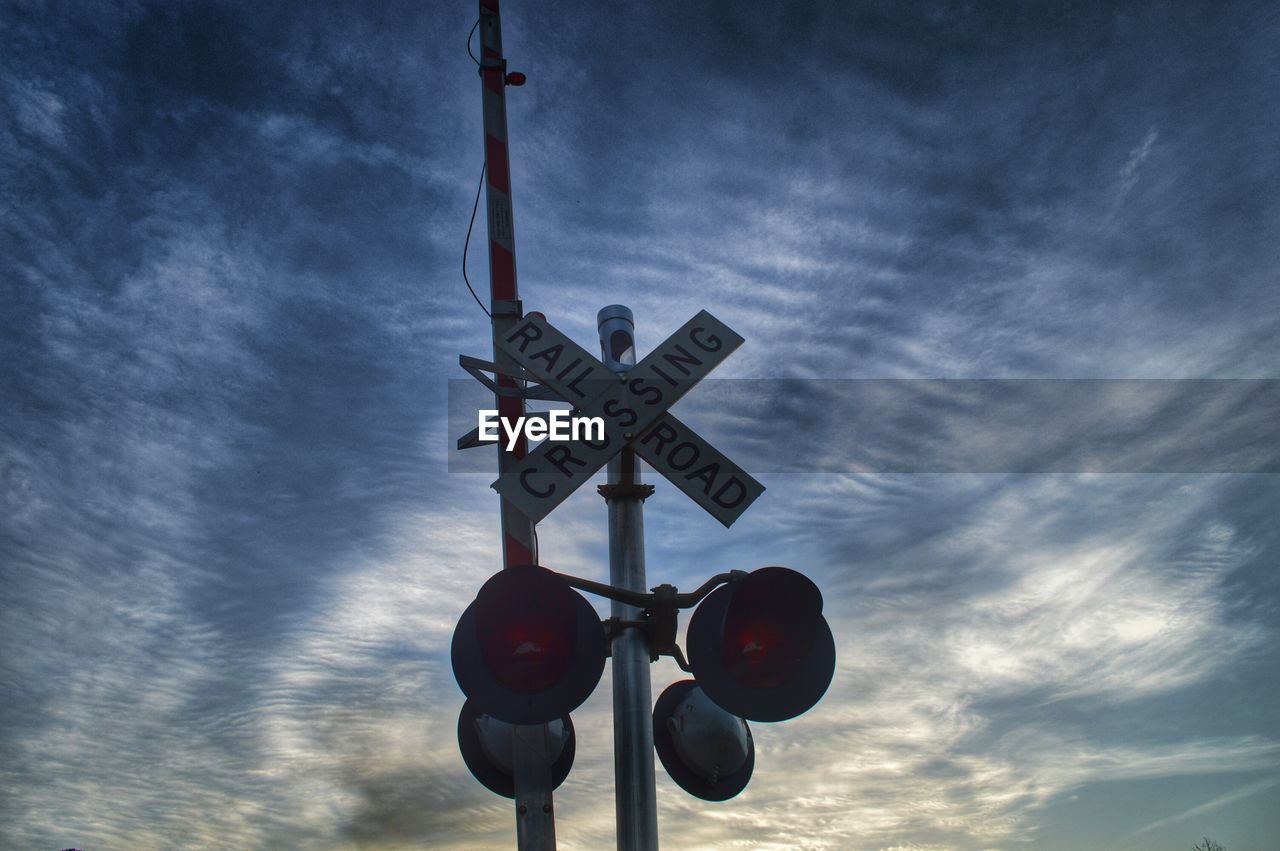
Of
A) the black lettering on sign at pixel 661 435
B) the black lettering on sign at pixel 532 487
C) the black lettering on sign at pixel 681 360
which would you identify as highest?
the black lettering on sign at pixel 681 360

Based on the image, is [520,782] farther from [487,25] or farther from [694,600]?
[487,25]

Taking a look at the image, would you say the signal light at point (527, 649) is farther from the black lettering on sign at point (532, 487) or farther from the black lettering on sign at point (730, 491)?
the black lettering on sign at point (730, 491)

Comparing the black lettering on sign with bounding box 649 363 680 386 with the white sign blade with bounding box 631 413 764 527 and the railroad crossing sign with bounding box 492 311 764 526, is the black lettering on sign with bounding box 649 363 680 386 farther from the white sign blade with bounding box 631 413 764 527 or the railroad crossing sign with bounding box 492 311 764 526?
the white sign blade with bounding box 631 413 764 527

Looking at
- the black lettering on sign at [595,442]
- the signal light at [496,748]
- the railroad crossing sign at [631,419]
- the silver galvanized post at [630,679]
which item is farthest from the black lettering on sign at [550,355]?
the signal light at [496,748]

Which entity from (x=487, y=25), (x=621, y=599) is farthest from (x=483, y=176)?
(x=621, y=599)

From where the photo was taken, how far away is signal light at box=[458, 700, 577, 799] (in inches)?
153

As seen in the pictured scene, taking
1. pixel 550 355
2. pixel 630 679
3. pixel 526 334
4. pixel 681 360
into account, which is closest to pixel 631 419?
pixel 681 360

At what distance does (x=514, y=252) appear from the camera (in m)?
4.65

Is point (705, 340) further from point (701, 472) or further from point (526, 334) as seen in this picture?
point (526, 334)

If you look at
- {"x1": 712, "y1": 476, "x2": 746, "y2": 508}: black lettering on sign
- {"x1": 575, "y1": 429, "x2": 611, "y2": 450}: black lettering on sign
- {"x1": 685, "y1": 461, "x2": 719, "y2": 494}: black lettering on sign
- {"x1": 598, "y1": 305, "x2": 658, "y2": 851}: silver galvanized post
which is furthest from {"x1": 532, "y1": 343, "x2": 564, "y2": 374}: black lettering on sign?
{"x1": 712, "y1": 476, "x2": 746, "y2": 508}: black lettering on sign

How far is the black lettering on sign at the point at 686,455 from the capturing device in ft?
13.2

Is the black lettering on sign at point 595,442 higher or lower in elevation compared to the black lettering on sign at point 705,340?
lower

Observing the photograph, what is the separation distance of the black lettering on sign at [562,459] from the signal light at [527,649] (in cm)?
72

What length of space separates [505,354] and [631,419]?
27.6 inches
